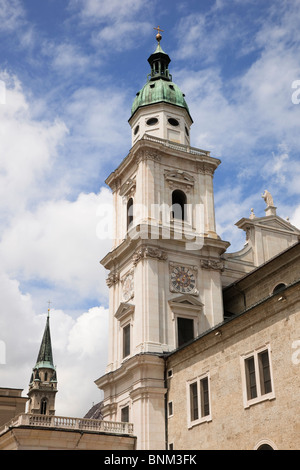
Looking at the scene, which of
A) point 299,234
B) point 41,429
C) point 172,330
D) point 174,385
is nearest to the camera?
point 41,429

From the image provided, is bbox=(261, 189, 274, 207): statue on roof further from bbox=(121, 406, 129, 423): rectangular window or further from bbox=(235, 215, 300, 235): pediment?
bbox=(121, 406, 129, 423): rectangular window

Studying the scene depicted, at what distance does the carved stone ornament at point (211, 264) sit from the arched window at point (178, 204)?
4.31 meters

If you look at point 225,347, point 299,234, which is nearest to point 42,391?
point 299,234

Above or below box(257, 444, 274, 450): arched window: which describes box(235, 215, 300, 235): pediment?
above

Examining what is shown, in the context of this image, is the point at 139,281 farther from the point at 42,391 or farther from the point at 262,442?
the point at 42,391

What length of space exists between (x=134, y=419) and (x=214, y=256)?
563 inches

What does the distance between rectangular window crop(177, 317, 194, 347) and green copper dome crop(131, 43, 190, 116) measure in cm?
2111

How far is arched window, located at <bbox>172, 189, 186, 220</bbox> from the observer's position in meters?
48.4

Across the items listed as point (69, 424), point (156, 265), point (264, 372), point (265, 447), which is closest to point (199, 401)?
point (264, 372)

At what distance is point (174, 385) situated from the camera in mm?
38406

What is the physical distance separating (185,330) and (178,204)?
11.0m

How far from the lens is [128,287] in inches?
1831

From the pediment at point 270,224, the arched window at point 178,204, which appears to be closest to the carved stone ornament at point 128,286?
the arched window at point 178,204

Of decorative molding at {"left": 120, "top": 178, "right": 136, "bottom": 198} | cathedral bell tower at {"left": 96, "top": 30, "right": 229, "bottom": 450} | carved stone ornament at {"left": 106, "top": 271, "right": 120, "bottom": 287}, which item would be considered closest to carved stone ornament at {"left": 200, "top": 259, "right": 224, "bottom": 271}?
cathedral bell tower at {"left": 96, "top": 30, "right": 229, "bottom": 450}
